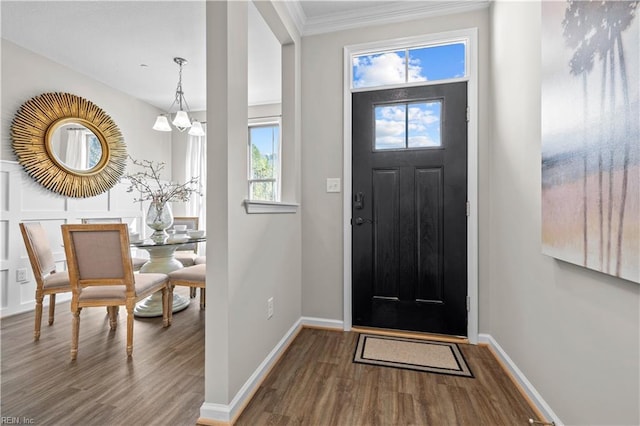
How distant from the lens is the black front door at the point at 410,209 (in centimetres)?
221

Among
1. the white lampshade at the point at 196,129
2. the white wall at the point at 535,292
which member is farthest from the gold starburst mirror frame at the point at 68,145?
the white wall at the point at 535,292

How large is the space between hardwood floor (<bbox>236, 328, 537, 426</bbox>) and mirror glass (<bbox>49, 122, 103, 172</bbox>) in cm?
341

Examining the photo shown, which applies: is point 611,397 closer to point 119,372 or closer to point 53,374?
point 119,372

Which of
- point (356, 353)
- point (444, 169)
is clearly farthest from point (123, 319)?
point (444, 169)

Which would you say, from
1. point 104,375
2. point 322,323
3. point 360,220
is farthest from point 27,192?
point 360,220

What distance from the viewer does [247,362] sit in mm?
1531

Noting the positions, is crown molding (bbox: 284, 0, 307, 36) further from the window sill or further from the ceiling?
the window sill

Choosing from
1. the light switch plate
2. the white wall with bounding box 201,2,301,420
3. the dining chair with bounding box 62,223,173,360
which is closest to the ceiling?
the white wall with bounding box 201,2,301,420

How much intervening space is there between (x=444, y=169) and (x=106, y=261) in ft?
8.35

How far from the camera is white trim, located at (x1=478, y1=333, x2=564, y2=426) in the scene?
1337 millimetres

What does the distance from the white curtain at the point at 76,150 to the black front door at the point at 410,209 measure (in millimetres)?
3325

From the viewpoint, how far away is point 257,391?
62.4 inches

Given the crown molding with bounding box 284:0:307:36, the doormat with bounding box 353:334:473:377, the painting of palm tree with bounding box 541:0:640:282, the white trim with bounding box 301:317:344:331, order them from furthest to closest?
the white trim with bounding box 301:317:344:331, the crown molding with bounding box 284:0:307:36, the doormat with bounding box 353:334:473:377, the painting of palm tree with bounding box 541:0:640:282

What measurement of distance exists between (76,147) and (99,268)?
7.56 ft
